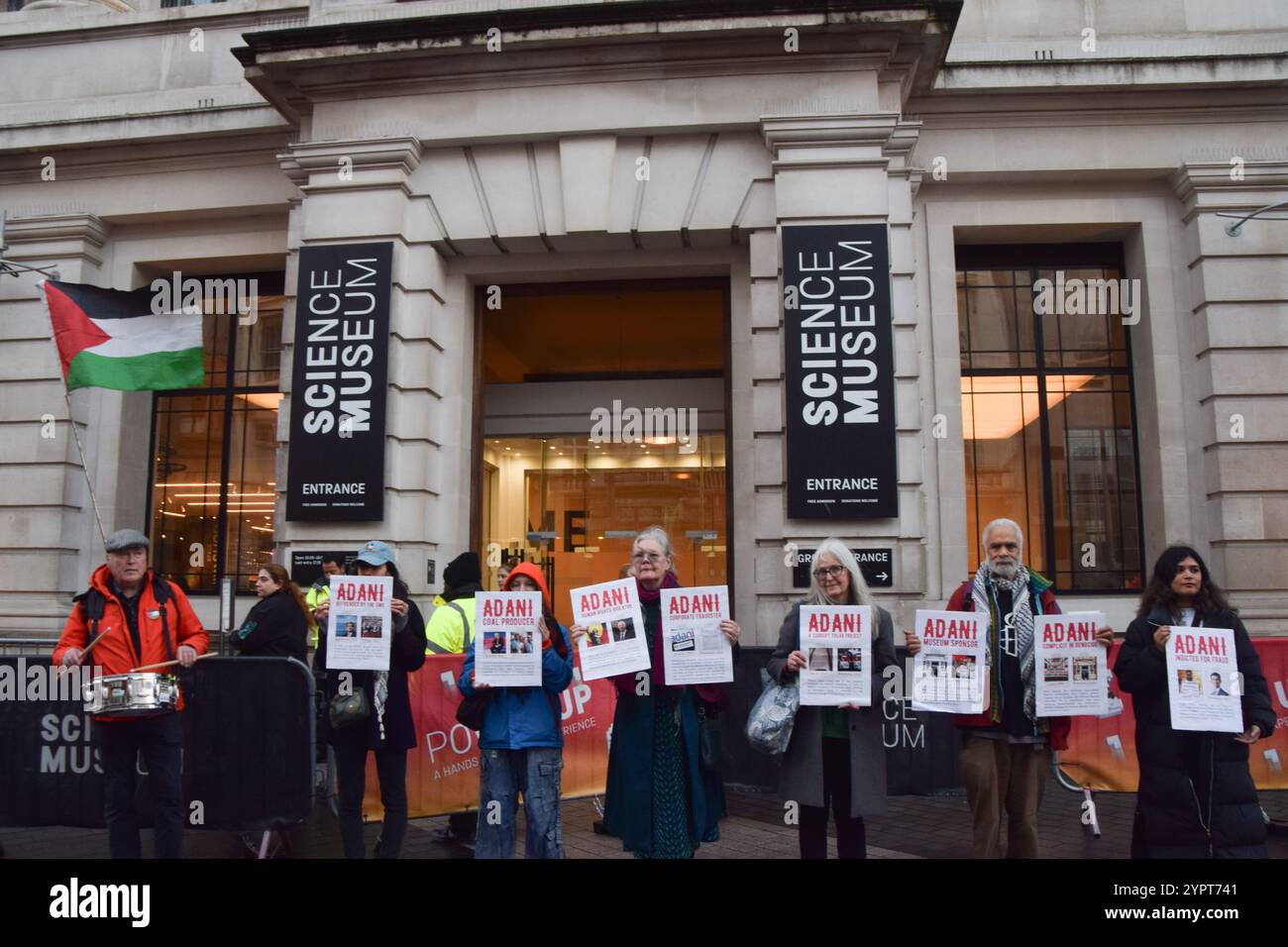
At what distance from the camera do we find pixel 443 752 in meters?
7.78

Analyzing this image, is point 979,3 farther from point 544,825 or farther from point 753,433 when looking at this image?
point 544,825

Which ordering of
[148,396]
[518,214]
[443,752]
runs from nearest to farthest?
[443,752] < [518,214] < [148,396]

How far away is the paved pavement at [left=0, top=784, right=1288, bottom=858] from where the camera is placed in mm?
6754

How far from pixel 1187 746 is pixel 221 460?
1177 cm

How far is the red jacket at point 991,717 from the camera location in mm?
5340

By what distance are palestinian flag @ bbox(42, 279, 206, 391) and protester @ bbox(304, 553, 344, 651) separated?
2.75m

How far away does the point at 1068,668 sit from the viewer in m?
5.26

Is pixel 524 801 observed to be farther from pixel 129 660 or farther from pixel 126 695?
pixel 129 660

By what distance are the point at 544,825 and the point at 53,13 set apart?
1343 cm

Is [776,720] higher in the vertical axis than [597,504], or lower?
lower

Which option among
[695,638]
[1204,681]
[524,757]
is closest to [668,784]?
[695,638]

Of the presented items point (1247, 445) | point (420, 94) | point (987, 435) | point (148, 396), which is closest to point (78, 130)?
point (148, 396)

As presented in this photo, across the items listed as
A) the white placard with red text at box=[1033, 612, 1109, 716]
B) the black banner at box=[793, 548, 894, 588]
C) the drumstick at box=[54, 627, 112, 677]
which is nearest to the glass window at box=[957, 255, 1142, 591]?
the black banner at box=[793, 548, 894, 588]

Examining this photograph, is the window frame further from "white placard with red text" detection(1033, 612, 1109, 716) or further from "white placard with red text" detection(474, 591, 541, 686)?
"white placard with red text" detection(1033, 612, 1109, 716)
